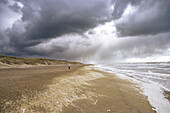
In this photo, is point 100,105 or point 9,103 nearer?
point 9,103

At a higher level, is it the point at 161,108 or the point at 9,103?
the point at 9,103

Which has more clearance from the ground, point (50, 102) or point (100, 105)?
point (50, 102)

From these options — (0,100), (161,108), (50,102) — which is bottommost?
(161,108)

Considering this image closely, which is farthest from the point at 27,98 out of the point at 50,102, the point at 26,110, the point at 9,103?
the point at 50,102

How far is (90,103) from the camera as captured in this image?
5.98 meters

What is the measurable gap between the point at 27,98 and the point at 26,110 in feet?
4.18

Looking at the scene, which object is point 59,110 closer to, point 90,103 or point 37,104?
point 37,104

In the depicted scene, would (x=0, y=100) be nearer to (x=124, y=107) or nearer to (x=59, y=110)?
(x=59, y=110)

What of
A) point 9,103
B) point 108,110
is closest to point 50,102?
point 9,103

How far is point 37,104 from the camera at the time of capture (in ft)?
16.9

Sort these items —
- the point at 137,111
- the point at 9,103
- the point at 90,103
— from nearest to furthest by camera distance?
the point at 9,103
the point at 137,111
the point at 90,103

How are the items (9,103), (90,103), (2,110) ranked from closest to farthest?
1. (2,110)
2. (9,103)
3. (90,103)

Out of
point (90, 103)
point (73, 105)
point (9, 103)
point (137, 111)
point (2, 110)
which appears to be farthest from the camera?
point (90, 103)

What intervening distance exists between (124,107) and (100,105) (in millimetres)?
1618
